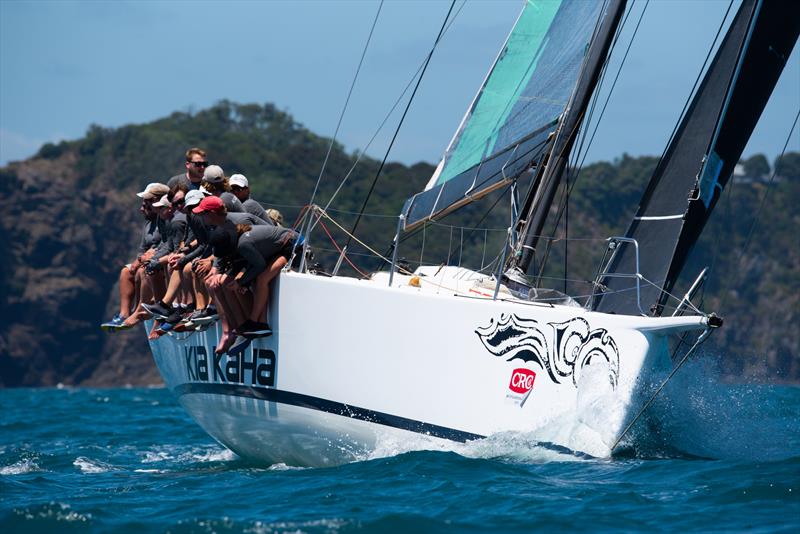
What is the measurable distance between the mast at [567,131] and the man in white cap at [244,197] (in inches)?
73.8

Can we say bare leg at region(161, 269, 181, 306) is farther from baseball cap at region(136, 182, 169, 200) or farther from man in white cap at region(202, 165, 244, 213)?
man in white cap at region(202, 165, 244, 213)

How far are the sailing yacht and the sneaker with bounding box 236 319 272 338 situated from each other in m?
0.09

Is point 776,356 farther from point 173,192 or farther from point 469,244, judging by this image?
point 173,192

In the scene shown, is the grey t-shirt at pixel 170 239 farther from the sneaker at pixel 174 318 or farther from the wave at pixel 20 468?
the wave at pixel 20 468

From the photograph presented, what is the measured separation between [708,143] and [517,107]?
5.22ft

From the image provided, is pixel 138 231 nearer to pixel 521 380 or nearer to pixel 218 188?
pixel 218 188

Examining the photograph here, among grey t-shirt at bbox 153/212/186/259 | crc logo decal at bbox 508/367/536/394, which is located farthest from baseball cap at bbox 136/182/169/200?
crc logo decal at bbox 508/367/536/394

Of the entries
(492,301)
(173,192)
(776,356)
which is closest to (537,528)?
(492,301)

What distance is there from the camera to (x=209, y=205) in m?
7.67

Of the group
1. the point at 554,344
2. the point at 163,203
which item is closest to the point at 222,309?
the point at 163,203

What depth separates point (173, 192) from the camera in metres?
9.28

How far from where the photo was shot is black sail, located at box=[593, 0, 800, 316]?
309 inches

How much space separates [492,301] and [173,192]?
303cm

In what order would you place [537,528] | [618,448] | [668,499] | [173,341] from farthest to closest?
[173,341] < [618,448] < [668,499] < [537,528]
